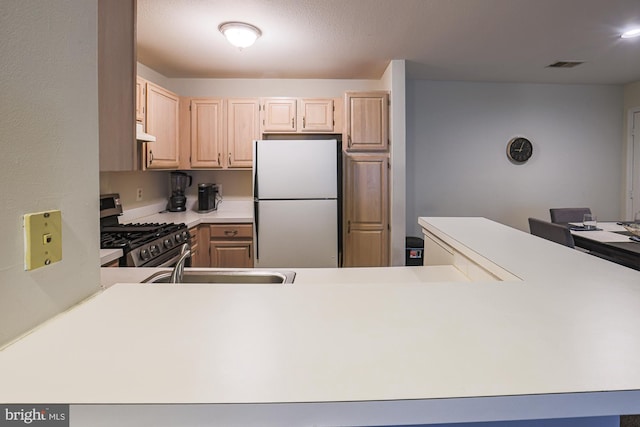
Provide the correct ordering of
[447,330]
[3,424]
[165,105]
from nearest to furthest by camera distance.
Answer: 1. [3,424]
2. [447,330]
3. [165,105]

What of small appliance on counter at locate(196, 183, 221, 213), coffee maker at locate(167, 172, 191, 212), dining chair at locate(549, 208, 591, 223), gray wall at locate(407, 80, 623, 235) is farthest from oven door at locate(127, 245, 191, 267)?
dining chair at locate(549, 208, 591, 223)

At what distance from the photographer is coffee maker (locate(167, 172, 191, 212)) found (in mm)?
3834

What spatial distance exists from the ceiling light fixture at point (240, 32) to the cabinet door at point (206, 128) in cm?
105

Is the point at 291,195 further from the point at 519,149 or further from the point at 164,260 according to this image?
the point at 519,149

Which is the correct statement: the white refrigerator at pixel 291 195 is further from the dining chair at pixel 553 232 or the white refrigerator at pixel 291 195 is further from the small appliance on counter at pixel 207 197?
the dining chair at pixel 553 232

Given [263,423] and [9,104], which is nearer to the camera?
[263,423]

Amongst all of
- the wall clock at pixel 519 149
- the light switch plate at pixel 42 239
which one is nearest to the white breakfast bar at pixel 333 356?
the light switch plate at pixel 42 239

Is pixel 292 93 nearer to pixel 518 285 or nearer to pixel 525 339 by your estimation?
pixel 518 285

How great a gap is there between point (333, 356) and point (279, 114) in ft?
10.7

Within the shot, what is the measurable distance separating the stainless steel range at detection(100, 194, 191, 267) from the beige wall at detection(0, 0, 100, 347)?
1.30 m

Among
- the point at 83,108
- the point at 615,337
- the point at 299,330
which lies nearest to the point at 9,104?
the point at 83,108

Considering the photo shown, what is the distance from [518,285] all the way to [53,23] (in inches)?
50.0

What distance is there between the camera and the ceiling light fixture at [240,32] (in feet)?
8.29

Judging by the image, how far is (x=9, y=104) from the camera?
0.62 meters
